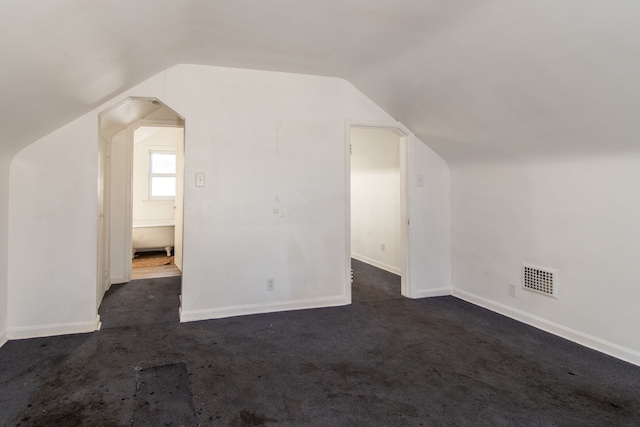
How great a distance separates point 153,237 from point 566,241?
20.1ft

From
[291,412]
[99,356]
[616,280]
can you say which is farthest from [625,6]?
[99,356]

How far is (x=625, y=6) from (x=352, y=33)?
1530 mm

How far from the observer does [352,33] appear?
2.46 metres

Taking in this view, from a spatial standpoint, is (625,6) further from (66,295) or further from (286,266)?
(66,295)

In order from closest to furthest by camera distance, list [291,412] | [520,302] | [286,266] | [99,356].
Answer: [291,412]
[99,356]
[520,302]
[286,266]

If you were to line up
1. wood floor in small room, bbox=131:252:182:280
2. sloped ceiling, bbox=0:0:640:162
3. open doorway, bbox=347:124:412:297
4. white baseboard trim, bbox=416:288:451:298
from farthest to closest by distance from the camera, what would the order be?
wood floor in small room, bbox=131:252:182:280
open doorway, bbox=347:124:412:297
white baseboard trim, bbox=416:288:451:298
sloped ceiling, bbox=0:0:640:162

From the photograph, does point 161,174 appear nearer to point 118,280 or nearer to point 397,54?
point 118,280

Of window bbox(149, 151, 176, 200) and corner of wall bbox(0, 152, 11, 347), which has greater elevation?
window bbox(149, 151, 176, 200)

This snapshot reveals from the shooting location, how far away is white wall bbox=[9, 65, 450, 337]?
2.68m

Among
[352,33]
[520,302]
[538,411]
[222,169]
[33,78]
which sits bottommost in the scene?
[538,411]

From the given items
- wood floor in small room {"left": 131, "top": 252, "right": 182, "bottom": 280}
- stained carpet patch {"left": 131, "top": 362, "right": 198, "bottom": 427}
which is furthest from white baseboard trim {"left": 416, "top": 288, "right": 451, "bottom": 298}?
wood floor in small room {"left": 131, "top": 252, "right": 182, "bottom": 280}

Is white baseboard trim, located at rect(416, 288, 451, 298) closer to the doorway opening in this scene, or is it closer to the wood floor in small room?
the doorway opening

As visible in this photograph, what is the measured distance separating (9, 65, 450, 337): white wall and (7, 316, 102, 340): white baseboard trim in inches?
0.6

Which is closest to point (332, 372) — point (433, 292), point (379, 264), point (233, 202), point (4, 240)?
point (233, 202)
